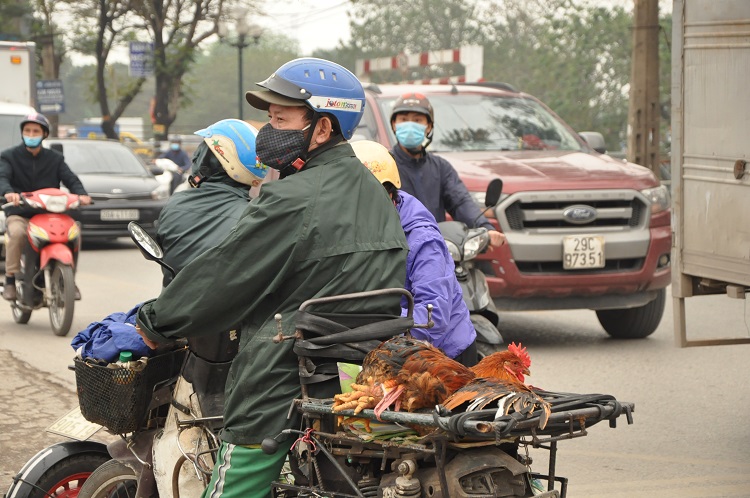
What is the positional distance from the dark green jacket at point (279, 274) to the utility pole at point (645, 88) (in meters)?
13.7

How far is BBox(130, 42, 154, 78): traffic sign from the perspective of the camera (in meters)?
32.9

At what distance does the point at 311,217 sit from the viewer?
3334 mm

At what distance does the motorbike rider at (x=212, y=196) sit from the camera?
421 cm

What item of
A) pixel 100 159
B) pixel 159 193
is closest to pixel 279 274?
pixel 159 193

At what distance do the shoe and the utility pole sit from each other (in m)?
9.25

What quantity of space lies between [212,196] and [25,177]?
23.9 feet

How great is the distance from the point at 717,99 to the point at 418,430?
13.8 feet

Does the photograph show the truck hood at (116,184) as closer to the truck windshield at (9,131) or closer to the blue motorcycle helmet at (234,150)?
the truck windshield at (9,131)

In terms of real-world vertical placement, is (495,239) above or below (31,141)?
below

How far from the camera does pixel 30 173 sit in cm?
1112

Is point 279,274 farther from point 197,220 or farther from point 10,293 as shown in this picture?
point 10,293

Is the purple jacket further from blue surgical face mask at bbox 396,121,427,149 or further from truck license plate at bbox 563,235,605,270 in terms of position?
truck license plate at bbox 563,235,605,270

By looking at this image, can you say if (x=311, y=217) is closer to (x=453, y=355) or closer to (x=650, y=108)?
(x=453, y=355)

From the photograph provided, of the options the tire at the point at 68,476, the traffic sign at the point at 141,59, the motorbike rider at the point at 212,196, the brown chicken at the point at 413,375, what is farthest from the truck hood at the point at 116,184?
the brown chicken at the point at 413,375
